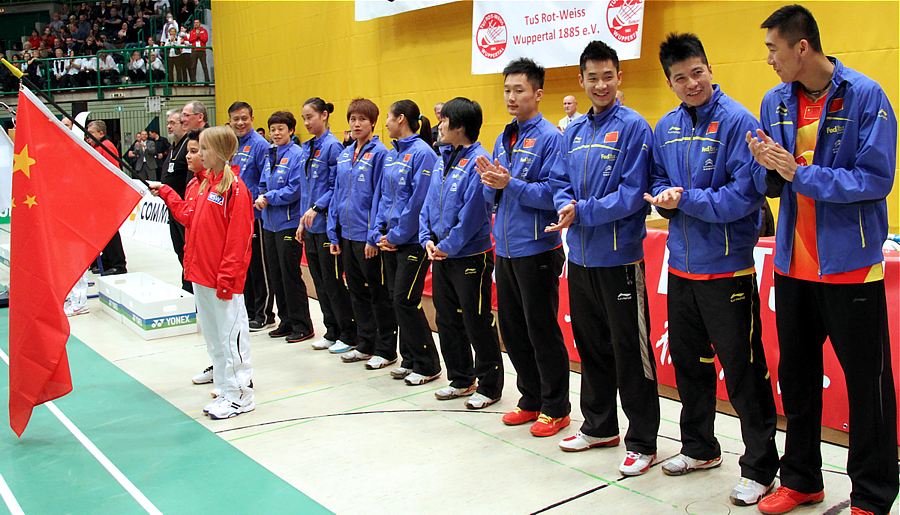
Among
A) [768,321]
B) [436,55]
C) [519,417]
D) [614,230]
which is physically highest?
[436,55]

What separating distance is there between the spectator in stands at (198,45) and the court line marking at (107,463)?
645 inches

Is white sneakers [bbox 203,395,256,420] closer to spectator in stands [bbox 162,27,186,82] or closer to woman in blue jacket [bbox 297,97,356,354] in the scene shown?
woman in blue jacket [bbox 297,97,356,354]

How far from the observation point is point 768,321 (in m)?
4.29

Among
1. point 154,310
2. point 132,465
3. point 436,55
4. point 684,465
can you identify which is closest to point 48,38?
point 436,55

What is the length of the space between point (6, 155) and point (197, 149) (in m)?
5.36

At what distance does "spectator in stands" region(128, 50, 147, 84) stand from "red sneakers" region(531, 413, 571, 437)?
64.4 ft

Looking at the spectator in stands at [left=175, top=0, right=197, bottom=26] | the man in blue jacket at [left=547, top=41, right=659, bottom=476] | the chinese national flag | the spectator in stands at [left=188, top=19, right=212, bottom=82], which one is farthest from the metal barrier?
the man in blue jacket at [left=547, top=41, right=659, bottom=476]

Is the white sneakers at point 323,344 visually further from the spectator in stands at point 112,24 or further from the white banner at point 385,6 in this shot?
the spectator in stands at point 112,24

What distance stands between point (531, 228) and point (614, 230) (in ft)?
2.00

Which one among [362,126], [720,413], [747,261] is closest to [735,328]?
[747,261]

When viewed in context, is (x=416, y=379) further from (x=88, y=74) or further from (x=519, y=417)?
(x=88, y=74)

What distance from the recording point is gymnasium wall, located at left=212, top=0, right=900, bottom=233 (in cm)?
687

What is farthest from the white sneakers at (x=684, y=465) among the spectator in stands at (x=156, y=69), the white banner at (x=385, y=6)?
the spectator in stands at (x=156, y=69)

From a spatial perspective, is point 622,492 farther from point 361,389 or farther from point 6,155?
point 6,155
